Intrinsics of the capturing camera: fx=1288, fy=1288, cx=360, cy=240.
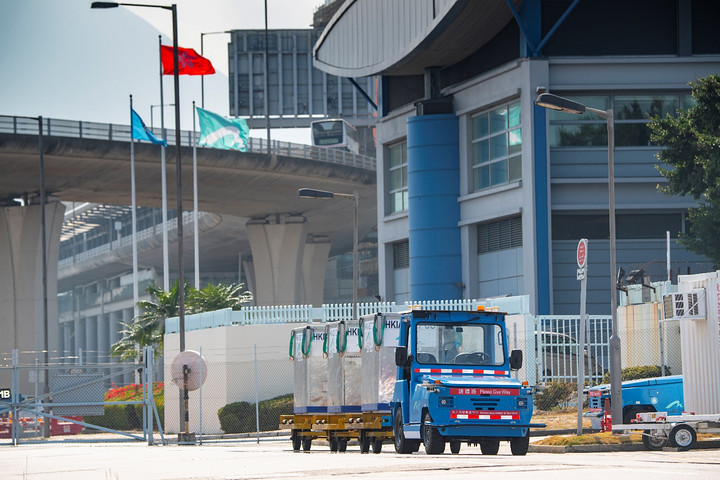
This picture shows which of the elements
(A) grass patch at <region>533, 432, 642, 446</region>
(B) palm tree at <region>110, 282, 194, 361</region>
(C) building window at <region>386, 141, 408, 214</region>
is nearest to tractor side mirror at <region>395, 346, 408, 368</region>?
Answer: (A) grass patch at <region>533, 432, 642, 446</region>

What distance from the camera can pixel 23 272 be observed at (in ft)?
246

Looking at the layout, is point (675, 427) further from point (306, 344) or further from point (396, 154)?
point (396, 154)

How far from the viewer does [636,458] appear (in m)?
19.5

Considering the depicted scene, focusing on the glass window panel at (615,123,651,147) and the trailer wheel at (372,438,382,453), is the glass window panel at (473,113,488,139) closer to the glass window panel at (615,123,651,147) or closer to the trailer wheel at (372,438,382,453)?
the glass window panel at (615,123,651,147)

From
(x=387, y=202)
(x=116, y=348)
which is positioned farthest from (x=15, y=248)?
(x=387, y=202)

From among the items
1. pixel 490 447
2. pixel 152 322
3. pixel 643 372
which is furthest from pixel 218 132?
pixel 490 447

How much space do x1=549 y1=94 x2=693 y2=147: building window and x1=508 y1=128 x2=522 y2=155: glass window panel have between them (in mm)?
1171

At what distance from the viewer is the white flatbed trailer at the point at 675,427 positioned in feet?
70.9

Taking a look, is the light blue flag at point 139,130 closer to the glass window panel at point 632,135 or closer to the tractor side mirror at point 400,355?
the glass window panel at point 632,135

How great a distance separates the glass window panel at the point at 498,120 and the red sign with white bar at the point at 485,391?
27637 mm

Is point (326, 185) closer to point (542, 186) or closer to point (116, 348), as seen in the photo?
Result: point (116, 348)

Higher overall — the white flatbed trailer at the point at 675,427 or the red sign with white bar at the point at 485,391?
the red sign with white bar at the point at 485,391

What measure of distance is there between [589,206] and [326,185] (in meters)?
39.6

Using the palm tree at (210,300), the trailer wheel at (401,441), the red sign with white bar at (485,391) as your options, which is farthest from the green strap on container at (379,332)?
the palm tree at (210,300)
